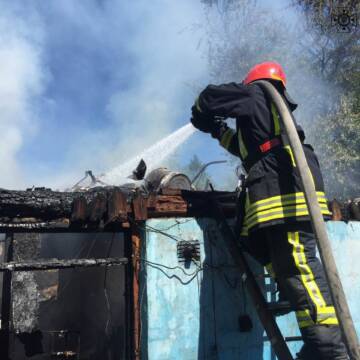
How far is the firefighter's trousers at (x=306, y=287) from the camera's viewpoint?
2.62 meters

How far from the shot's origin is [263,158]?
327cm

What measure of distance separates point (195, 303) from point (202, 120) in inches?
64.7

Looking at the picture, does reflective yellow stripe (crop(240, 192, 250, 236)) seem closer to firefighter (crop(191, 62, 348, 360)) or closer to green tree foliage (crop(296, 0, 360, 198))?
firefighter (crop(191, 62, 348, 360))

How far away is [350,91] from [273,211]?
12.9 metres

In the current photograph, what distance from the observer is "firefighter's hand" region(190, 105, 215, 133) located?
12.0 ft

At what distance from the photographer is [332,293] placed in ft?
7.72

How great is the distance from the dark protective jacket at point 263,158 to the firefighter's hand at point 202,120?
3.0 inches

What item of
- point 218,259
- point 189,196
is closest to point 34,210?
point 189,196

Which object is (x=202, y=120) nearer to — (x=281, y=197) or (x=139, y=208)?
(x=139, y=208)

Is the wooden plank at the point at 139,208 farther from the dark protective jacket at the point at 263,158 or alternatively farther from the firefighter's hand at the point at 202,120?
the dark protective jacket at the point at 263,158

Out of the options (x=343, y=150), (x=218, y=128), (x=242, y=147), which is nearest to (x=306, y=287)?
(x=242, y=147)

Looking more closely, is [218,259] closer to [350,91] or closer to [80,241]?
[80,241]

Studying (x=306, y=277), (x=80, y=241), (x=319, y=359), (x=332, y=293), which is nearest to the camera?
(x=332, y=293)

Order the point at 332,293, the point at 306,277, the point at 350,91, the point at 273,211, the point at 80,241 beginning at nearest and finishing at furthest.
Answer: the point at 332,293
the point at 306,277
the point at 273,211
the point at 80,241
the point at 350,91
